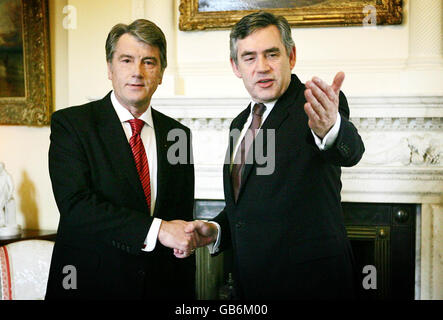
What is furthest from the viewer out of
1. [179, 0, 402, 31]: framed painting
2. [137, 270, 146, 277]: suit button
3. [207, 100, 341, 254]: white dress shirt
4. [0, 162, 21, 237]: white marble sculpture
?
[0, 162, 21, 237]: white marble sculpture

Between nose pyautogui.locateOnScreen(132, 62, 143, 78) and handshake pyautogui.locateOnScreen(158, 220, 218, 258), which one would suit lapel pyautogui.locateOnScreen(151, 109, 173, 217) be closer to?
handshake pyautogui.locateOnScreen(158, 220, 218, 258)

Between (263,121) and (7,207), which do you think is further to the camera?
(7,207)

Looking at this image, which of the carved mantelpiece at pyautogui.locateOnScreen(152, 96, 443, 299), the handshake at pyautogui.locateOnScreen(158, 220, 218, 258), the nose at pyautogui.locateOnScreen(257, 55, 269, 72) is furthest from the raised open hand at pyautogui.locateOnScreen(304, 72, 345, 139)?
the carved mantelpiece at pyautogui.locateOnScreen(152, 96, 443, 299)

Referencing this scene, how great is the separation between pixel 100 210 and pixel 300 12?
1.92m

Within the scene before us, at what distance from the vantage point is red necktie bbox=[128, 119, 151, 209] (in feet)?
5.42

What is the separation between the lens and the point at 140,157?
1664mm

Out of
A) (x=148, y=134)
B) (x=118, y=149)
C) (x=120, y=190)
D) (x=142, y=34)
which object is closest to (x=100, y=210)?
(x=120, y=190)

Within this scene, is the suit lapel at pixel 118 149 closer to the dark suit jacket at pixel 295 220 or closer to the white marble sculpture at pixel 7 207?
the dark suit jacket at pixel 295 220

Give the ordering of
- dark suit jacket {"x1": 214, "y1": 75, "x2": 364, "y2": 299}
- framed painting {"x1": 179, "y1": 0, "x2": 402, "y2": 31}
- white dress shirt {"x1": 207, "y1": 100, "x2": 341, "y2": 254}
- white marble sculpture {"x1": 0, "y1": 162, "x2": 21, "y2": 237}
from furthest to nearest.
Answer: white marble sculpture {"x1": 0, "y1": 162, "x2": 21, "y2": 237} → framed painting {"x1": 179, "y1": 0, "x2": 402, "y2": 31} → dark suit jacket {"x1": 214, "y1": 75, "x2": 364, "y2": 299} → white dress shirt {"x1": 207, "y1": 100, "x2": 341, "y2": 254}

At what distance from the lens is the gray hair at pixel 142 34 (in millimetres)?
1634

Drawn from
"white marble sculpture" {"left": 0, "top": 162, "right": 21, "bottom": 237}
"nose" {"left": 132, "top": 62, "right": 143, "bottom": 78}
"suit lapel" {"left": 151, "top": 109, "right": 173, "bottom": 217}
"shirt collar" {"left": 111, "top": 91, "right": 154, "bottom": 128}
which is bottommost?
"white marble sculpture" {"left": 0, "top": 162, "right": 21, "bottom": 237}

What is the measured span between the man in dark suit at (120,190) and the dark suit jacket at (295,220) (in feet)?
0.85

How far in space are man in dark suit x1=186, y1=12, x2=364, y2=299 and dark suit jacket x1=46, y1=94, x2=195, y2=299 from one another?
204 millimetres

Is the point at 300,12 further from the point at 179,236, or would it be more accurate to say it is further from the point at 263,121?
the point at 179,236
